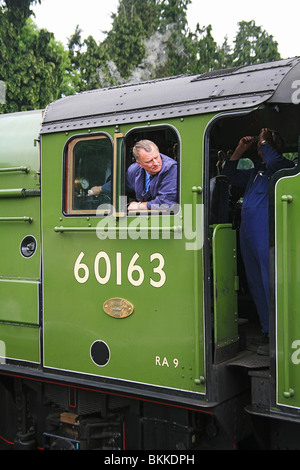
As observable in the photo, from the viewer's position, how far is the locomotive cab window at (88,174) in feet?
13.2

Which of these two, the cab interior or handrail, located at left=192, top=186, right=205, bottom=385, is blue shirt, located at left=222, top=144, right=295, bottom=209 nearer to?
the cab interior

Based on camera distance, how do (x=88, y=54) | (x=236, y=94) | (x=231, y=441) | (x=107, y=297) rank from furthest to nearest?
(x=88, y=54), (x=107, y=297), (x=231, y=441), (x=236, y=94)

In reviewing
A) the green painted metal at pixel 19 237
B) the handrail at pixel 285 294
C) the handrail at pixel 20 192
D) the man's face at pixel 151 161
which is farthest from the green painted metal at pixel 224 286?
the handrail at pixel 20 192

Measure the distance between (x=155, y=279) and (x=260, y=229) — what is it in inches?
34.4

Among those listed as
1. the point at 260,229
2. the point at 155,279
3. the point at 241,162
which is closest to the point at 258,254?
the point at 260,229

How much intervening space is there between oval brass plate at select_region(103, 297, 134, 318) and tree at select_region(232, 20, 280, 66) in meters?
23.4

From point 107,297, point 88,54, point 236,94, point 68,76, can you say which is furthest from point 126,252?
point 68,76

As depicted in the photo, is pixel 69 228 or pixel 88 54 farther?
pixel 88 54

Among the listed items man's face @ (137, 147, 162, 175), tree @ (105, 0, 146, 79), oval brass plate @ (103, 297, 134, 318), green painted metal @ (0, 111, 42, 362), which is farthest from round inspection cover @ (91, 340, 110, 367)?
tree @ (105, 0, 146, 79)

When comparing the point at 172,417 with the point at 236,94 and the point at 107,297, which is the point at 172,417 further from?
the point at 236,94

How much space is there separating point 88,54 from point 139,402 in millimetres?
18971

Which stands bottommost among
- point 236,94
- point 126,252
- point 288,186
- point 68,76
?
point 126,252

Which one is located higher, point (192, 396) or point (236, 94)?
point (236, 94)

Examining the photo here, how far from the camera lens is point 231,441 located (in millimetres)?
3732
